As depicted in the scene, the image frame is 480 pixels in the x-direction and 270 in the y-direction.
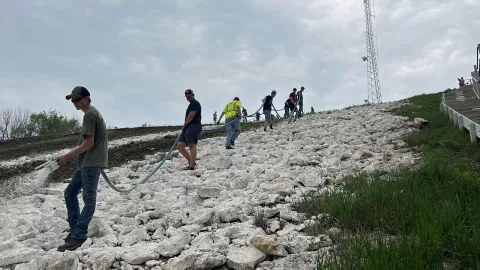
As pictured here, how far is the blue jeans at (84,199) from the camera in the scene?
4.60 m

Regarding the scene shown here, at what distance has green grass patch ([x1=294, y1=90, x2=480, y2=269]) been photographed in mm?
3090

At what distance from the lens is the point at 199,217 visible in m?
5.03

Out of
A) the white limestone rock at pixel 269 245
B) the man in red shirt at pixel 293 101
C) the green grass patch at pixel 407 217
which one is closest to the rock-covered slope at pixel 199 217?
the white limestone rock at pixel 269 245

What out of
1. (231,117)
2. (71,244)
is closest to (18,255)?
(71,244)

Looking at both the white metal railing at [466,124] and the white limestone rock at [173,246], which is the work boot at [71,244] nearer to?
the white limestone rock at [173,246]

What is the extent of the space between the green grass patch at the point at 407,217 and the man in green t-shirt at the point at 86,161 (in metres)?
2.50

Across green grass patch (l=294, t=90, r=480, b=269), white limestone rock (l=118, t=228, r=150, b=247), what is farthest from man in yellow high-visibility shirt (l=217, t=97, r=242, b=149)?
white limestone rock (l=118, t=228, r=150, b=247)

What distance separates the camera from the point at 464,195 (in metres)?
4.32

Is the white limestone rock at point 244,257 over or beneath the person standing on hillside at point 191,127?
beneath

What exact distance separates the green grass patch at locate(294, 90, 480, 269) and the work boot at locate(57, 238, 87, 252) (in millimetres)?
2586

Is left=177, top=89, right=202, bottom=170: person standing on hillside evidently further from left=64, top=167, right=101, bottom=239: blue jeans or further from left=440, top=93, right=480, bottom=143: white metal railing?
left=440, top=93, right=480, bottom=143: white metal railing

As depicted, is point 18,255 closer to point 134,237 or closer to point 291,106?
point 134,237

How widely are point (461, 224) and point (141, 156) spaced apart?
9.71 meters

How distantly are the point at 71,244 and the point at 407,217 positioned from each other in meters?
3.53
